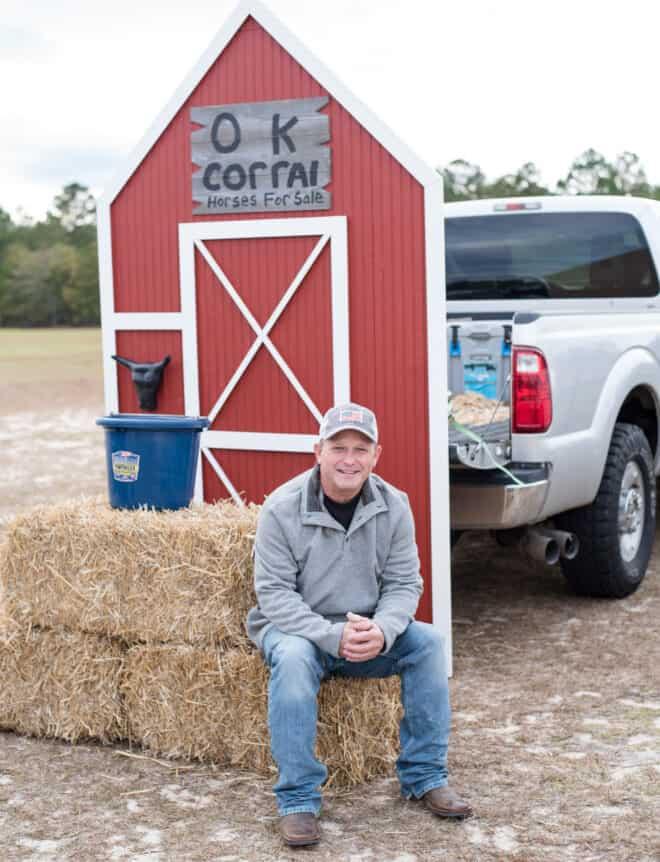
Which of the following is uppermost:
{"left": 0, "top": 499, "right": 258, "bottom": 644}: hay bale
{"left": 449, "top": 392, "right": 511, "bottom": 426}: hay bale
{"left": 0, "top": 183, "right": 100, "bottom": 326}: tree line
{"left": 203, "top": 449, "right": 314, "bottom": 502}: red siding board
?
{"left": 0, "top": 183, "right": 100, "bottom": 326}: tree line

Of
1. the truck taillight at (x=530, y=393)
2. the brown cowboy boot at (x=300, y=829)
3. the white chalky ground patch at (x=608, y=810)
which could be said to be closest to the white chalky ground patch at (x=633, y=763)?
the white chalky ground patch at (x=608, y=810)

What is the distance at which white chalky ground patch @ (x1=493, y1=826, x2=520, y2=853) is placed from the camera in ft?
13.3

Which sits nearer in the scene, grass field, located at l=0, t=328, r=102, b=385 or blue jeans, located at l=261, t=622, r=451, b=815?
blue jeans, located at l=261, t=622, r=451, b=815

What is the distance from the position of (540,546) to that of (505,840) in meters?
2.58

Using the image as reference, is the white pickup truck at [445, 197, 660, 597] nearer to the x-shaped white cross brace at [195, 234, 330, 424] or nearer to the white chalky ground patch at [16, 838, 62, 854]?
the x-shaped white cross brace at [195, 234, 330, 424]

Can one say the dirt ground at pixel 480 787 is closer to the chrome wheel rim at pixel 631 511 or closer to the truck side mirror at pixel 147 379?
the chrome wheel rim at pixel 631 511

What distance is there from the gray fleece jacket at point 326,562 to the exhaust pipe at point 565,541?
86.2 inches

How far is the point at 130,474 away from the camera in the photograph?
5.20 m

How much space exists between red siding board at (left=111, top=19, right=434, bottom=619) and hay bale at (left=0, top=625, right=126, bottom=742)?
1668mm

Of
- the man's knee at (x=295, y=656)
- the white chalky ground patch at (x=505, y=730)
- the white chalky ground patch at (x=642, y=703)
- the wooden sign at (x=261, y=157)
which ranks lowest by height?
the white chalky ground patch at (x=505, y=730)

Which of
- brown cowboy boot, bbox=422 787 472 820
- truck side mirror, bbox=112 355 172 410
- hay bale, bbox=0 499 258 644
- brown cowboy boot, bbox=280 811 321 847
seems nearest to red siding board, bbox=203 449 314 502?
truck side mirror, bbox=112 355 172 410

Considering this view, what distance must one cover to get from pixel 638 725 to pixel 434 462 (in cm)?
149

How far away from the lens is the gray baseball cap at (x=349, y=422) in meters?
4.45

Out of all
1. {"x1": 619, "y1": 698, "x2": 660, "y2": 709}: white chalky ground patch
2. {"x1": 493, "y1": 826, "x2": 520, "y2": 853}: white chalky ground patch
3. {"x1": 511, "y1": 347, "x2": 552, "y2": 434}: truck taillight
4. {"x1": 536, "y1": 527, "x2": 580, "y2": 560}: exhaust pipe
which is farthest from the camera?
{"x1": 536, "y1": 527, "x2": 580, "y2": 560}: exhaust pipe
